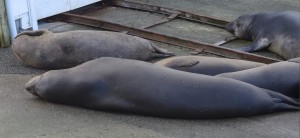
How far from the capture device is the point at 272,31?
642 centimetres

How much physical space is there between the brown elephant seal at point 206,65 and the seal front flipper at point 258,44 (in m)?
1.24

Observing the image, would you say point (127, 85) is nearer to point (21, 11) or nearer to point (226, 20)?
point (21, 11)

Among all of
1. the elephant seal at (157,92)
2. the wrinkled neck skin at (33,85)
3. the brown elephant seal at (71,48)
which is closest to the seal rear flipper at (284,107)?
the elephant seal at (157,92)

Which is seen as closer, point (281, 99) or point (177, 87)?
point (177, 87)

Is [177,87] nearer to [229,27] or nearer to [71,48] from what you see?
[71,48]

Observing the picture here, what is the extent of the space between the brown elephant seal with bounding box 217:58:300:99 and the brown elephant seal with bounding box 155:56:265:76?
0.63ft

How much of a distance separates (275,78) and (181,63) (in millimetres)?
805

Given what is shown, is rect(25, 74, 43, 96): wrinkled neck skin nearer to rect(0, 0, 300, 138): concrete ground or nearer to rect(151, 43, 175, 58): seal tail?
rect(0, 0, 300, 138): concrete ground

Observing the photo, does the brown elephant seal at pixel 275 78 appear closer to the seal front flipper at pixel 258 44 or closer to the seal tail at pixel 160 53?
the seal tail at pixel 160 53

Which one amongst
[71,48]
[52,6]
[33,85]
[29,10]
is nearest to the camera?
[33,85]

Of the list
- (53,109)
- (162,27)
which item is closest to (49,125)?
Answer: (53,109)

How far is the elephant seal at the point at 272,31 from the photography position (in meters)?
6.09

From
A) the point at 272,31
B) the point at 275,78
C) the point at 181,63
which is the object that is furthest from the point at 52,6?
the point at 275,78

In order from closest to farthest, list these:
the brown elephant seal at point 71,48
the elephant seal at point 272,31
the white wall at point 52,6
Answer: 1. the brown elephant seal at point 71,48
2. the elephant seal at point 272,31
3. the white wall at point 52,6
